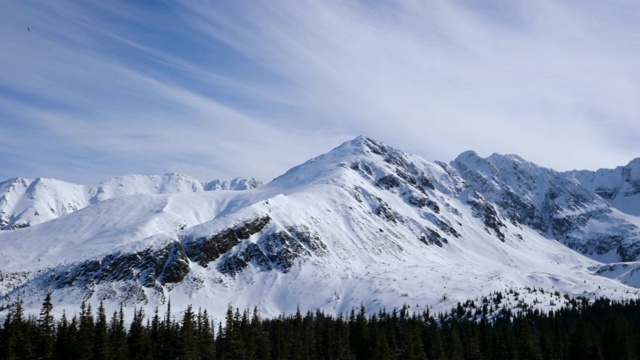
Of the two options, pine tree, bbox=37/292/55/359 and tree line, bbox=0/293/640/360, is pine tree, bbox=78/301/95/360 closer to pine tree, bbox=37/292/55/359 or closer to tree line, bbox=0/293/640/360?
tree line, bbox=0/293/640/360

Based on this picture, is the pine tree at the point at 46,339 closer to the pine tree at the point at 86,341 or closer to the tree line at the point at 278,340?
the tree line at the point at 278,340

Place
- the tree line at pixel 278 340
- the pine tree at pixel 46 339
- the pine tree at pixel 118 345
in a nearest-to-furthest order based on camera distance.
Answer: the pine tree at pixel 46 339, the pine tree at pixel 118 345, the tree line at pixel 278 340

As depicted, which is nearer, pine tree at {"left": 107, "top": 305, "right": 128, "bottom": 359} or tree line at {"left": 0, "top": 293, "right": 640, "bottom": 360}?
pine tree at {"left": 107, "top": 305, "right": 128, "bottom": 359}

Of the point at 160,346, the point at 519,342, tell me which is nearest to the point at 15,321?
the point at 160,346

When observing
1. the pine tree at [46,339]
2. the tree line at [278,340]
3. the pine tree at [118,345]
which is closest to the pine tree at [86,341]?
the tree line at [278,340]

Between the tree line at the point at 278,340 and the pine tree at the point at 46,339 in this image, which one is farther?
the tree line at the point at 278,340

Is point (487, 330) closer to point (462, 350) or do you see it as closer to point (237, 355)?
point (462, 350)

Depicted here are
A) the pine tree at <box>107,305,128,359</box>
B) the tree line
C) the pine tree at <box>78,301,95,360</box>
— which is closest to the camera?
the pine tree at <box>78,301,95,360</box>

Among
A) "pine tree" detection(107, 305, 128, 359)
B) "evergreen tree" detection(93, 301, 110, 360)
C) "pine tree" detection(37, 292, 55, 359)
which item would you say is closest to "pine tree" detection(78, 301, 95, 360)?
"evergreen tree" detection(93, 301, 110, 360)

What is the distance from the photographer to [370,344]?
132125 mm

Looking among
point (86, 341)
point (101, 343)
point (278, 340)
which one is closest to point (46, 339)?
point (86, 341)

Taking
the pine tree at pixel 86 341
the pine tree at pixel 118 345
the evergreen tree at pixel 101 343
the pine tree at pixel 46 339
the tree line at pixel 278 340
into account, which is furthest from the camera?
the tree line at pixel 278 340

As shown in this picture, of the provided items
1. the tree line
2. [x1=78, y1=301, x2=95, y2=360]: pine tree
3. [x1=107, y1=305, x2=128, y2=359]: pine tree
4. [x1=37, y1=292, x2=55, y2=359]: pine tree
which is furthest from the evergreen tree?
[x1=37, y1=292, x2=55, y2=359]: pine tree

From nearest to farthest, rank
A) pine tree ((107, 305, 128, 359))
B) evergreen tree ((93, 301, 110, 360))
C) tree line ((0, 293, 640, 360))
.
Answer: evergreen tree ((93, 301, 110, 360)), pine tree ((107, 305, 128, 359)), tree line ((0, 293, 640, 360))
